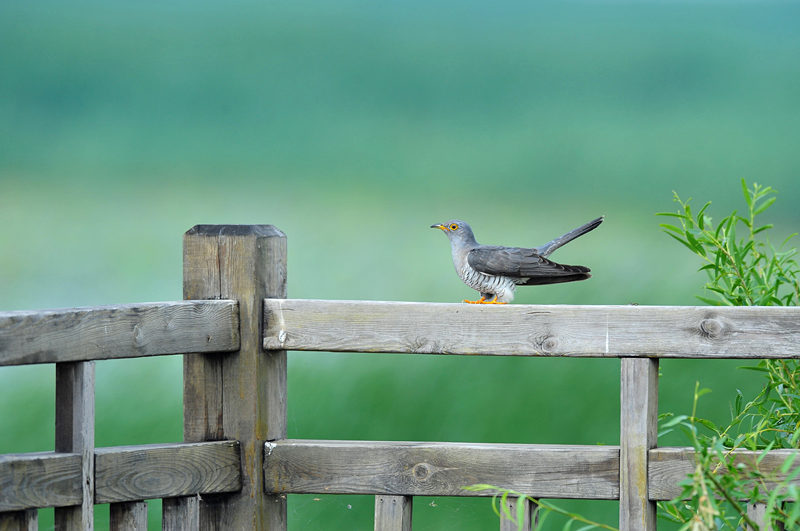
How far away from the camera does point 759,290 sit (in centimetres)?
203

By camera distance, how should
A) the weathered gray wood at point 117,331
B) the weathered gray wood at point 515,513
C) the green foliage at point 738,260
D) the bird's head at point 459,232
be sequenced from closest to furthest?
the weathered gray wood at point 117,331, the weathered gray wood at point 515,513, the green foliage at point 738,260, the bird's head at point 459,232

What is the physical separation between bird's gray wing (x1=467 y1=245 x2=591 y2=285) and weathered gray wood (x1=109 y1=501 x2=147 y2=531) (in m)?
0.92

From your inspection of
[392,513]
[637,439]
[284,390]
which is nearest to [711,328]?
[637,439]

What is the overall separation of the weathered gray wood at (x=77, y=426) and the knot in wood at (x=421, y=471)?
22.9 inches

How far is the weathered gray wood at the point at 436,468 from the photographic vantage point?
5.57ft

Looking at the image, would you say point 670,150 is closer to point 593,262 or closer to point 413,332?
point 593,262

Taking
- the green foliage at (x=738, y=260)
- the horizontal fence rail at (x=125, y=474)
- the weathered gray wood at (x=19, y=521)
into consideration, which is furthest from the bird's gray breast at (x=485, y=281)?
the weathered gray wood at (x=19, y=521)

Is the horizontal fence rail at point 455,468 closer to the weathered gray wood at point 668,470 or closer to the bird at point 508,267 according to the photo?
the weathered gray wood at point 668,470

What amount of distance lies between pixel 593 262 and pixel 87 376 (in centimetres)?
260

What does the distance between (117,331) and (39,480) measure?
27 centimetres

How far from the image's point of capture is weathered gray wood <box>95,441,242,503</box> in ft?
5.14

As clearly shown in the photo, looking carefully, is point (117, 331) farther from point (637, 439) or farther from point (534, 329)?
point (637, 439)

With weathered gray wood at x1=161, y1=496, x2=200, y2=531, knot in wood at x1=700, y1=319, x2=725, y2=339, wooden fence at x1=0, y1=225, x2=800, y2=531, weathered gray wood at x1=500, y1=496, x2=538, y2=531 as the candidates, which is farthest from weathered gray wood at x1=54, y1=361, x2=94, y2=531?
knot in wood at x1=700, y1=319, x2=725, y2=339

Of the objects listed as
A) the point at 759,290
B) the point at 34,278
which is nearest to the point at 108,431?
the point at 34,278
